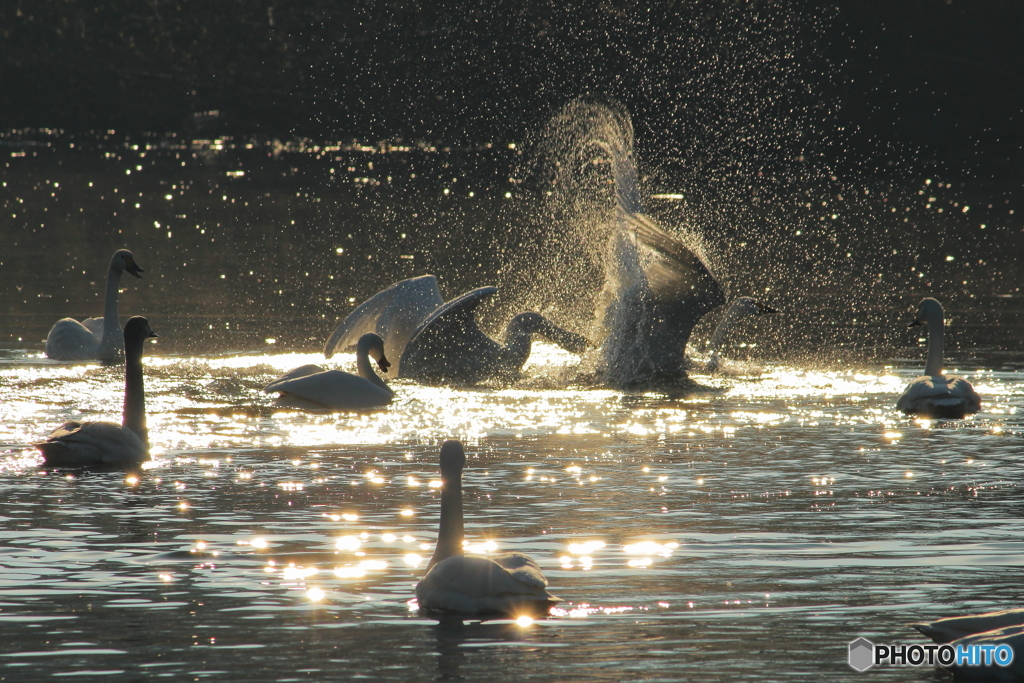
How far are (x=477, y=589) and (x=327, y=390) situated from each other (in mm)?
6532

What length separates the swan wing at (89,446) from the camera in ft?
36.0

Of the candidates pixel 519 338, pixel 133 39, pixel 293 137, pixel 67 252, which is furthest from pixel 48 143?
pixel 519 338

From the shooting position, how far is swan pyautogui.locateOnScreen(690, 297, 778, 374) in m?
16.5

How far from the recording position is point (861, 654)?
712 centimetres

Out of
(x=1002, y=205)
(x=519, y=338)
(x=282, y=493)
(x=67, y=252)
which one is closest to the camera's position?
(x=282, y=493)

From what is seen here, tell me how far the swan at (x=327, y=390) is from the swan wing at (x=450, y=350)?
1.69 metres

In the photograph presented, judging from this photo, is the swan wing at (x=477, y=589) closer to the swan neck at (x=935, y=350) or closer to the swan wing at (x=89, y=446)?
the swan wing at (x=89, y=446)

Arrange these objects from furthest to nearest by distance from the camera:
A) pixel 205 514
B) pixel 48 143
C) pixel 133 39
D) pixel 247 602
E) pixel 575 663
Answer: pixel 133 39
pixel 48 143
pixel 205 514
pixel 247 602
pixel 575 663

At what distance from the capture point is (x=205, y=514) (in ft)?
31.8

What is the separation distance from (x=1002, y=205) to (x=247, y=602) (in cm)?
3689

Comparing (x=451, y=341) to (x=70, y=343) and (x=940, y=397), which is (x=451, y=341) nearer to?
(x=70, y=343)

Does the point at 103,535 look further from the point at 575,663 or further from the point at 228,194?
the point at 228,194

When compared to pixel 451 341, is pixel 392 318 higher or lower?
higher

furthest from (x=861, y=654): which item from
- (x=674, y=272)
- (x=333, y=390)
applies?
(x=674, y=272)
